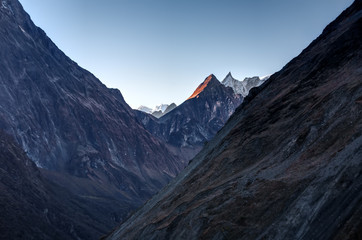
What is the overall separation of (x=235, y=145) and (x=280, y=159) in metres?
15.5

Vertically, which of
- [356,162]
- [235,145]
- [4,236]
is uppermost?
[4,236]

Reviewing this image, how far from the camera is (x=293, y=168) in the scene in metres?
27.2

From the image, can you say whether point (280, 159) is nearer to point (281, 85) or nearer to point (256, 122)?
point (256, 122)

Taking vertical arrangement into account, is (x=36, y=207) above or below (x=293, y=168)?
above

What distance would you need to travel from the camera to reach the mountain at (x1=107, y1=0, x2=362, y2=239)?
62.9ft

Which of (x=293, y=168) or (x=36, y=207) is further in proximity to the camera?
(x=36, y=207)

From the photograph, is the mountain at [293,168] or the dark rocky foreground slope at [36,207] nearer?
the mountain at [293,168]

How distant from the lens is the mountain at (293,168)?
19.2 meters

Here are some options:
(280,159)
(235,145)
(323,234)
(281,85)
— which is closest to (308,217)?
(323,234)

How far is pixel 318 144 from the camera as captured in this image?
27828 millimetres

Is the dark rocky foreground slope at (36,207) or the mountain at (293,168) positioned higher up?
the dark rocky foreground slope at (36,207)

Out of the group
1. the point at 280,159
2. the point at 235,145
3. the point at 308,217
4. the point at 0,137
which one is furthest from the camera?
the point at 0,137

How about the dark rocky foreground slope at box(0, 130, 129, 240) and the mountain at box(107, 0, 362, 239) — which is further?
the dark rocky foreground slope at box(0, 130, 129, 240)

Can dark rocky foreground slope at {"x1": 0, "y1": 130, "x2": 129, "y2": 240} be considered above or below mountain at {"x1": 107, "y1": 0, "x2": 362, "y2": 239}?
above
